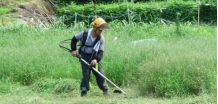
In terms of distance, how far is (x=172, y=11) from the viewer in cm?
2438

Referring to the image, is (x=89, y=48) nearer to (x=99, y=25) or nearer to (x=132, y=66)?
(x=99, y=25)

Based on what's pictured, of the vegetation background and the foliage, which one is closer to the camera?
the vegetation background

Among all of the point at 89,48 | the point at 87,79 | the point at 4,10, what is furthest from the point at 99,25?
the point at 4,10

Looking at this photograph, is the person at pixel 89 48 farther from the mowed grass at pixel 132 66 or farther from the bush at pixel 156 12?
→ the bush at pixel 156 12

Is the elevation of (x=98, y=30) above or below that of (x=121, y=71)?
above

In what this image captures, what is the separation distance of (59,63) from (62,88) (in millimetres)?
1245

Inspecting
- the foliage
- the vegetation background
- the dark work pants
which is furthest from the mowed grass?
the foliage

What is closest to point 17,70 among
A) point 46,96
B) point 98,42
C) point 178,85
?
point 46,96

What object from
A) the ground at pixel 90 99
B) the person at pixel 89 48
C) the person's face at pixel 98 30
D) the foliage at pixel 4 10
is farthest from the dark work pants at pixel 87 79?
the foliage at pixel 4 10

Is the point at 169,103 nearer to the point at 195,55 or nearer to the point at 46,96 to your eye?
the point at 195,55

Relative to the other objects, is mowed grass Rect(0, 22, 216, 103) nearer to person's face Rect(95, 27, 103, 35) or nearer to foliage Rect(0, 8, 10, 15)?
person's face Rect(95, 27, 103, 35)

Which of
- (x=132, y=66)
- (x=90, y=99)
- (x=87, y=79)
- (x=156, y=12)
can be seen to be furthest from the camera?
(x=156, y=12)

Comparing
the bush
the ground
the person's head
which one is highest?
the person's head

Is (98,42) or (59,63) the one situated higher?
(98,42)
